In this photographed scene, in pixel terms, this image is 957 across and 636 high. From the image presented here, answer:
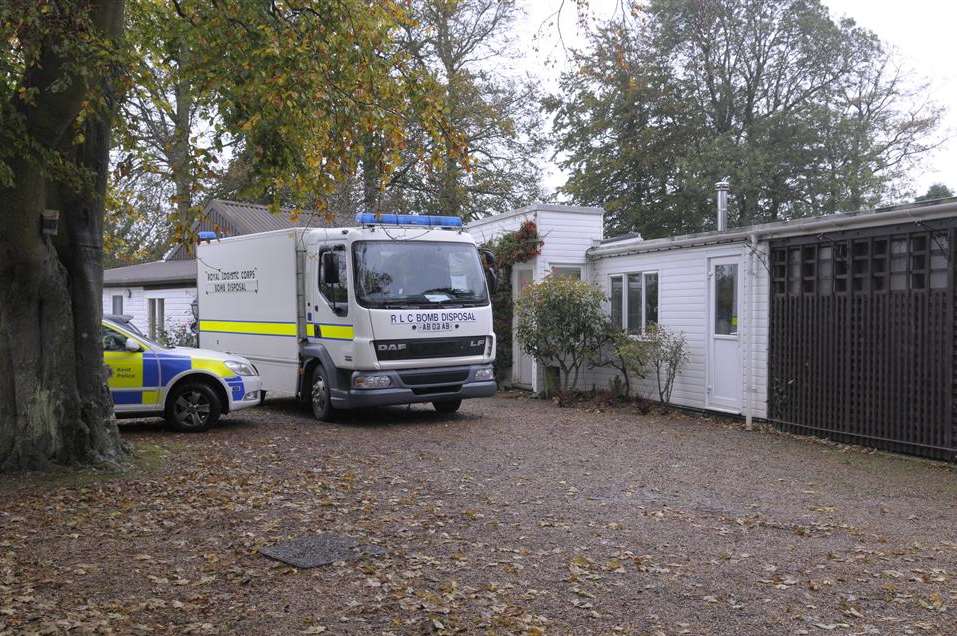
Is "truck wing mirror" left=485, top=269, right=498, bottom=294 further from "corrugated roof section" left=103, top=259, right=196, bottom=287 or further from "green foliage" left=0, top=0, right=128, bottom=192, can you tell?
"corrugated roof section" left=103, top=259, right=196, bottom=287

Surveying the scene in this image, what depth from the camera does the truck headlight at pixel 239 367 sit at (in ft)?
39.2

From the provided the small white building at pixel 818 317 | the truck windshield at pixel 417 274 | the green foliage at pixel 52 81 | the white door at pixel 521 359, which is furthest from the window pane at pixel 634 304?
the green foliage at pixel 52 81

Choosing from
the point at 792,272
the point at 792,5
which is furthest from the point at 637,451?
the point at 792,5

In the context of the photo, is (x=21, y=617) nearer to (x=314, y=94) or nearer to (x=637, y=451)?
(x=314, y=94)

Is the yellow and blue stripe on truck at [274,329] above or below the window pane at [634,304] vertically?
below

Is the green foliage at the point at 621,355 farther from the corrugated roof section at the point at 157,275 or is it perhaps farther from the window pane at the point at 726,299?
the corrugated roof section at the point at 157,275

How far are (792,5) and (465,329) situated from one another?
2129 centimetres

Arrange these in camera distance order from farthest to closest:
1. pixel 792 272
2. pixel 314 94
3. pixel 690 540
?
1. pixel 792 272
2. pixel 314 94
3. pixel 690 540

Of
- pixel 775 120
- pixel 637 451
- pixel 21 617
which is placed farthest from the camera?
pixel 775 120

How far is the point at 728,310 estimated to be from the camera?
13344 millimetres

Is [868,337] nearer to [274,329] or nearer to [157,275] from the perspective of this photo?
[274,329]

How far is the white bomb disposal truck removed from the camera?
12086mm

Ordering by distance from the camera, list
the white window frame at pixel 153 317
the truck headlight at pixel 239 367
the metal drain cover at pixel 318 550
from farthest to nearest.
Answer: the white window frame at pixel 153 317 < the truck headlight at pixel 239 367 < the metal drain cover at pixel 318 550

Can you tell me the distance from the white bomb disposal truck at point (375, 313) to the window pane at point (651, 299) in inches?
121
